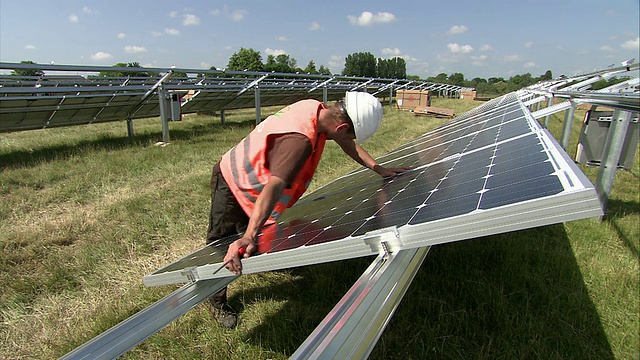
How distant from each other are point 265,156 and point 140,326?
127 cm

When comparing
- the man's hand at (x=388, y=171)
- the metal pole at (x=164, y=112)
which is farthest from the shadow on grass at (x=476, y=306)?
the metal pole at (x=164, y=112)

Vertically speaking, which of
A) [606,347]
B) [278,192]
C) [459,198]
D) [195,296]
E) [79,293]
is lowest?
[79,293]

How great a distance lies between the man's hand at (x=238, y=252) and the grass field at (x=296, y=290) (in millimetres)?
905

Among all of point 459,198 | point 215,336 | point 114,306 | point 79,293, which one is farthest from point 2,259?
point 459,198

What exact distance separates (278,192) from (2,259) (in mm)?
3791

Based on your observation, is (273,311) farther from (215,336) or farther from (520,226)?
(520,226)

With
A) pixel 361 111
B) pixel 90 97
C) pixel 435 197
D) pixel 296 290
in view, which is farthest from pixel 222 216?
pixel 90 97

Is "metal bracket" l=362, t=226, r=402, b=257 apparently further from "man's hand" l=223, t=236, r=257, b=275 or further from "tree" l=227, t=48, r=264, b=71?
"tree" l=227, t=48, r=264, b=71

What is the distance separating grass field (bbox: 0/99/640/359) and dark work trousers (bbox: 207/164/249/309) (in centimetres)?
25

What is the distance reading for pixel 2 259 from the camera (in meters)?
3.91

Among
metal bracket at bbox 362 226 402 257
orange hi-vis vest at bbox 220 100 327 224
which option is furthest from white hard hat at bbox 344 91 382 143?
metal bracket at bbox 362 226 402 257

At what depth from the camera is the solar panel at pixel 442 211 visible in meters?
1.18

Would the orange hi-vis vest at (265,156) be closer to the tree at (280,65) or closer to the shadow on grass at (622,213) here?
the shadow on grass at (622,213)

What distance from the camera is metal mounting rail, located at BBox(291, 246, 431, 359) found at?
111 centimetres
